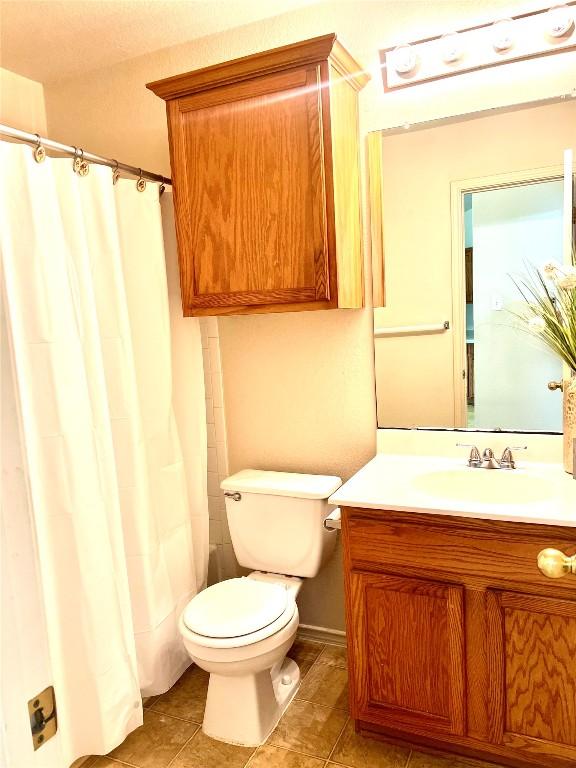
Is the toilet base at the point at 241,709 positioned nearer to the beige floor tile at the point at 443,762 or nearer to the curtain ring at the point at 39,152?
the beige floor tile at the point at 443,762

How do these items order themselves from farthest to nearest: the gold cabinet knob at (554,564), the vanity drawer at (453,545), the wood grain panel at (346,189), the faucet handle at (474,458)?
the faucet handle at (474,458) < the wood grain panel at (346,189) < the vanity drawer at (453,545) < the gold cabinet knob at (554,564)

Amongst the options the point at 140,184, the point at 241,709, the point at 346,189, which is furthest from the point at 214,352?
the point at 241,709

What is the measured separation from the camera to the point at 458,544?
5.34 ft

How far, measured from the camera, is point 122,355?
1.96 m

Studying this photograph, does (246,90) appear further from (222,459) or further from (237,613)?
(237,613)

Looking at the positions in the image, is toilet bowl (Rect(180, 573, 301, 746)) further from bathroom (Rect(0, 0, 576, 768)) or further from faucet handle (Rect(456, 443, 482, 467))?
faucet handle (Rect(456, 443, 482, 467))

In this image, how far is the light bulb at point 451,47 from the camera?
6.10 feet

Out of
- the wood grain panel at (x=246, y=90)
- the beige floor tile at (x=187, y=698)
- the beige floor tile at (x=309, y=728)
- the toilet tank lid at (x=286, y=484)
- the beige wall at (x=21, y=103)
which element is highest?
the beige wall at (x=21, y=103)

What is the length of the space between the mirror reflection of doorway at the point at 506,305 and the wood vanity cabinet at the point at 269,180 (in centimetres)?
41

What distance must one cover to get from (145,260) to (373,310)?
0.86 metres

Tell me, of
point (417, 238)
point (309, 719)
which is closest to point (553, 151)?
point (417, 238)

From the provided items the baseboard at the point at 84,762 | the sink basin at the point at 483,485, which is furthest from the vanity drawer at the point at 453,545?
the baseboard at the point at 84,762

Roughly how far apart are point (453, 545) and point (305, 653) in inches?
43.2

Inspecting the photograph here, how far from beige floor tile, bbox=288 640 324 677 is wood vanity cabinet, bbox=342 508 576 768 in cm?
50
